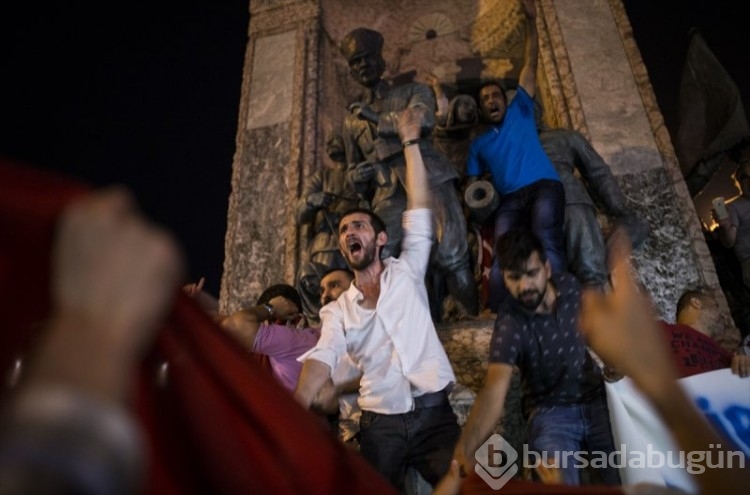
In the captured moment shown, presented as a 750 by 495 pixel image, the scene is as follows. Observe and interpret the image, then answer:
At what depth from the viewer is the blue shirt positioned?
154 inches

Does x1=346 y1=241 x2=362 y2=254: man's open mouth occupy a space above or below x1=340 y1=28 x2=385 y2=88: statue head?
below

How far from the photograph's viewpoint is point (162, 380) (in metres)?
0.86

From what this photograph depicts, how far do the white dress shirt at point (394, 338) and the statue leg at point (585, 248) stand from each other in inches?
66.3

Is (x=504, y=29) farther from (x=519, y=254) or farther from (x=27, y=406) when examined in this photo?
(x=27, y=406)

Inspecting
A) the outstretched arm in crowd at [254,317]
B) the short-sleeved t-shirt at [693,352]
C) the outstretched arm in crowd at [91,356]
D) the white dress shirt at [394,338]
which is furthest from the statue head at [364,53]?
the outstretched arm in crowd at [91,356]

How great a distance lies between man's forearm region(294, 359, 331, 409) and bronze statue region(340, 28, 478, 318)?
1.68 metres

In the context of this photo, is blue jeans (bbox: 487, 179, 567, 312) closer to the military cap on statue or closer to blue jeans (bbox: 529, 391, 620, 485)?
blue jeans (bbox: 529, 391, 620, 485)

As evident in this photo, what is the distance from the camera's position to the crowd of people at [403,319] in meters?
0.40

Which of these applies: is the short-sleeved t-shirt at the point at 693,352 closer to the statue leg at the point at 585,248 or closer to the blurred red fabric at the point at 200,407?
the statue leg at the point at 585,248

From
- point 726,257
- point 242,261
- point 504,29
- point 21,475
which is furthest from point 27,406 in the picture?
point 504,29

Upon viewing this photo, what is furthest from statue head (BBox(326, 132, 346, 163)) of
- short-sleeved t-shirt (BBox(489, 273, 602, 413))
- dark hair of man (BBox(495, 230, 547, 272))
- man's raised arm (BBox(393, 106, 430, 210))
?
short-sleeved t-shirt (BBox(489, 273, 602, 413))

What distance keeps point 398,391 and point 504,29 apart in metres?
5.63

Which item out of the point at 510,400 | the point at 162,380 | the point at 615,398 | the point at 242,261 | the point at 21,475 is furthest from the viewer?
the point at 242,261

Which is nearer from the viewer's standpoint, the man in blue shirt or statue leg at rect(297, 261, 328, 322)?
the man in blue shirt
